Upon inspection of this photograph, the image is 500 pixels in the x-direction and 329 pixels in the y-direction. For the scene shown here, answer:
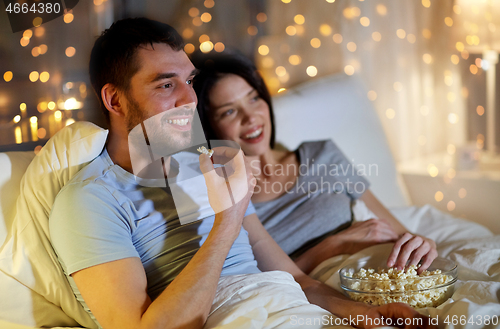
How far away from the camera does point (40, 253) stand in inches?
33.2

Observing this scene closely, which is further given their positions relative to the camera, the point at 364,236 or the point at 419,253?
the point at 364,236

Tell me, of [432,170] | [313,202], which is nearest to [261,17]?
[313,202]

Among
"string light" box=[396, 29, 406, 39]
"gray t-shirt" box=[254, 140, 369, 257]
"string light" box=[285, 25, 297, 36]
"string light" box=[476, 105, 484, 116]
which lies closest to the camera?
"gray t-shirt" box=[254, 140, 369, 257]

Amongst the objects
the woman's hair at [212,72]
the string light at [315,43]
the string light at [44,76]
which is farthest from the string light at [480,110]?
the string light at [44,76]

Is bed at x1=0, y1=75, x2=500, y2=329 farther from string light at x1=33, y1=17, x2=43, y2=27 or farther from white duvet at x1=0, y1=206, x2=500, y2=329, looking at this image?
string light at x1=33, y1=17, x2=43, y2=27

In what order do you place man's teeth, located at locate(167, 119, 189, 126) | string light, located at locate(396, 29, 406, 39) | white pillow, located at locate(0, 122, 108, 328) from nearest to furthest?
white pillow, located at locate(0, 122, 108, 328) → man's teeth, located at locate(167, 119, 189, 126) → string light, located at locate(396, 29, 406, 39)

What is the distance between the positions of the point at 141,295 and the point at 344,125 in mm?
1256

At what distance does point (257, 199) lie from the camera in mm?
1312

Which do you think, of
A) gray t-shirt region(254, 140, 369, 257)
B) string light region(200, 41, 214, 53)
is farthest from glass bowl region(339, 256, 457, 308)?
string light region(200, 41, 214, 53)

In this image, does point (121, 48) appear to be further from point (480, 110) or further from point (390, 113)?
point (480, 110)

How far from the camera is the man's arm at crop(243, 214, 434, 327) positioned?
31.4 inches

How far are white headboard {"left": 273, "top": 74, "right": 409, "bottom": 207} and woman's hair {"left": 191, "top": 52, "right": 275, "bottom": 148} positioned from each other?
35 cm

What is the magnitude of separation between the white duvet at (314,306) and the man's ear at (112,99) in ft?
1.51

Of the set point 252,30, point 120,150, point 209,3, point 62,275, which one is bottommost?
point 62,275
